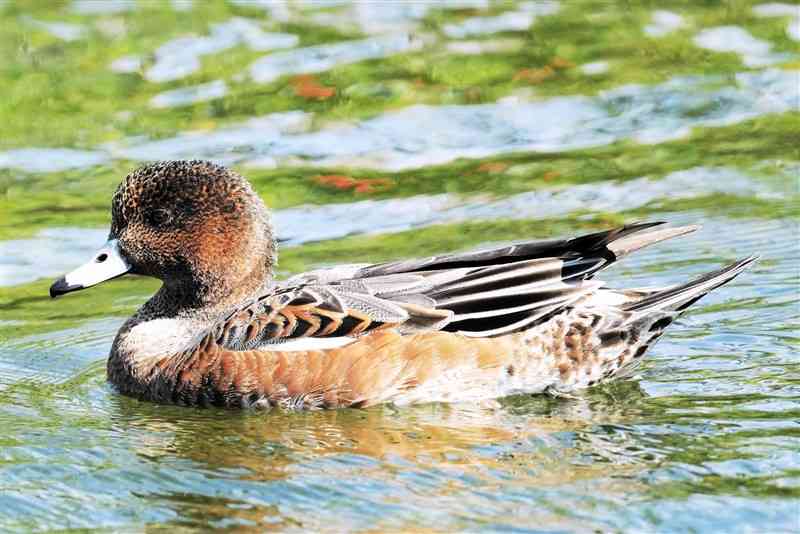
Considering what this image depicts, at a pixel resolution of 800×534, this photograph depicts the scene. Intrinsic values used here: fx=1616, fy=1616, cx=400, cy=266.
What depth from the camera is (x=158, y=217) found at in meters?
8.06

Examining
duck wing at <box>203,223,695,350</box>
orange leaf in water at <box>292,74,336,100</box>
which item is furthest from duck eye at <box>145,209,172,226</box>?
orange leaf in water at <box>292,74,336,100</box>

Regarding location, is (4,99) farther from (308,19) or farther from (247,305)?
(247,305)

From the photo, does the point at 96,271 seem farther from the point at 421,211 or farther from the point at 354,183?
the point at 354,183

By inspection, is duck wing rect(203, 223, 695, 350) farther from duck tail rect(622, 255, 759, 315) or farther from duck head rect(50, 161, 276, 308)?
duck head rect(50, 161, 276, 308)

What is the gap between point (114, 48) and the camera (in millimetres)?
13523

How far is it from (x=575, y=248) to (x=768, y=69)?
19.0 ft

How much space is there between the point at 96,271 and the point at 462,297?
6.08 feet

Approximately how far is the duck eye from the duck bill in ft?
0.70

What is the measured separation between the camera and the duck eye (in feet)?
26.4

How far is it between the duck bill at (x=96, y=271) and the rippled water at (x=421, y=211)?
1.87 ft

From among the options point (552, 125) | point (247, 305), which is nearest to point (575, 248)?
point (247, 305)

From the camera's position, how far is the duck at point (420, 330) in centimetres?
754

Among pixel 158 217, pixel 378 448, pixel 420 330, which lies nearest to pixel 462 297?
pixel 420 330

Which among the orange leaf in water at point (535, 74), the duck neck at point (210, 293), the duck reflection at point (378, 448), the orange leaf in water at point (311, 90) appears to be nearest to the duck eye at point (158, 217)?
the duck neck at point (210, 293)
